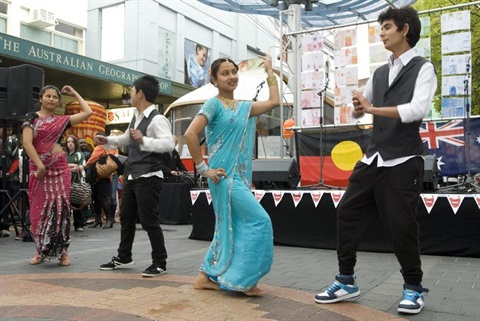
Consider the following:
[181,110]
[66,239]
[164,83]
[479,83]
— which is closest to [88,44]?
[164,83]

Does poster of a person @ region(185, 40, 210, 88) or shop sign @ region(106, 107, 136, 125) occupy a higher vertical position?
poster of a person @ region(185, 40, 210, 88)

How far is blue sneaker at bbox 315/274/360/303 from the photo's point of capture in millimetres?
3480

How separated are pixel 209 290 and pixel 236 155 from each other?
3.41 ft

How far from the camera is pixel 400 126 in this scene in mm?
3271

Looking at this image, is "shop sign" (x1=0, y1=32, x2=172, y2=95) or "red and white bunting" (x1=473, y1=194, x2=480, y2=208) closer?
"red and white bunting" (x1=473, y1=194, x2=480, y2=208)

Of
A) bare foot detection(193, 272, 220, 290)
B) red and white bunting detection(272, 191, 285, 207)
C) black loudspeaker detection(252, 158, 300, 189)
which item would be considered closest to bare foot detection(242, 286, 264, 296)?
bare foot detection(193, 272, 220, 290)

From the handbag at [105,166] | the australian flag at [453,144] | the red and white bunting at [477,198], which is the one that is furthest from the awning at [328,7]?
the red and white bunting at [477,198]

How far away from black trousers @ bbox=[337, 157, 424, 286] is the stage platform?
8.71 feet

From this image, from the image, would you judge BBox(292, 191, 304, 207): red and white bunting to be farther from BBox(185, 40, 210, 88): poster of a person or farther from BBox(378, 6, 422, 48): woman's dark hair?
BBox(185, 40, 210, 88): poster of a person

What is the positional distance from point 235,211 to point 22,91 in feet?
15.1

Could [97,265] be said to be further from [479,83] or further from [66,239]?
[479,83]

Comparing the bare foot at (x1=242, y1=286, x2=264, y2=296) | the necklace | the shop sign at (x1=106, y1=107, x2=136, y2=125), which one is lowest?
the bare foot at (x1=242, y1=286, x2=264, y2=296)

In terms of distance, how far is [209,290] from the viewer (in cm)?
381

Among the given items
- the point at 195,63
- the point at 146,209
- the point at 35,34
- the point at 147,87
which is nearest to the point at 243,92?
the point at 195,63
